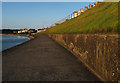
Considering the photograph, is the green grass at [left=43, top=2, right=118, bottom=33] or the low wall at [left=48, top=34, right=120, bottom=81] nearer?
the low wall at [left=48, top=34, right=120, bottom=81]

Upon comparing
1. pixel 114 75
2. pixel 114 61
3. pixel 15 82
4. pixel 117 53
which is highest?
pixel 117 53

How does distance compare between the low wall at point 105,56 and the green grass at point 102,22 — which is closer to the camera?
the low wall at point 105,56

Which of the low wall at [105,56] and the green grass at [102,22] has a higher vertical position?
the green grass at [102,22]

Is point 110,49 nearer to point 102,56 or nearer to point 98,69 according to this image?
point 102,56

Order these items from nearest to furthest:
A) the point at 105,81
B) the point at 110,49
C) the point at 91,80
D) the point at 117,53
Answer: the point at 117,53
the point at 110,49
the point at 105,81
the point at 91,80

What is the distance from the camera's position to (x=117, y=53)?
12.1 feet

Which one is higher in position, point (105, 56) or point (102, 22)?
point (102, 22)

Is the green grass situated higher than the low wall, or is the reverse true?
the green grass

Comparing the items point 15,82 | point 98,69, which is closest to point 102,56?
point 98,69

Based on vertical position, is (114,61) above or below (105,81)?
above

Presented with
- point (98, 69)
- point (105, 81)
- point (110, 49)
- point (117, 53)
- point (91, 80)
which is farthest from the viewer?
point (98, 69)

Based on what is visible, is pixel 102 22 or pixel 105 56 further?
pixel 102 22

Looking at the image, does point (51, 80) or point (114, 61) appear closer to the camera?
point (114, 61)

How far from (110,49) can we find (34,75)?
3060mm
